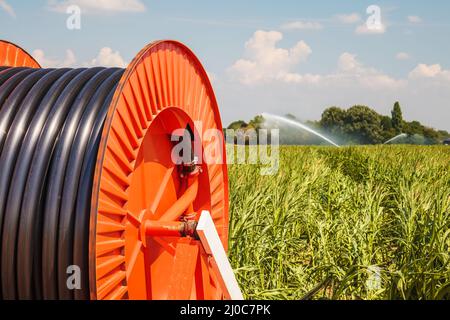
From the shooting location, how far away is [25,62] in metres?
3.49

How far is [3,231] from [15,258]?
0.12 m

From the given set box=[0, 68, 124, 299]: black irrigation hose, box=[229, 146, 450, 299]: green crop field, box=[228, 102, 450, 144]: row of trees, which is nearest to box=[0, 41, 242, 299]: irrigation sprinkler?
box=[0, 68, 124, 299]: black irrigation hose

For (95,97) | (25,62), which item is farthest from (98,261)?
(25,62)

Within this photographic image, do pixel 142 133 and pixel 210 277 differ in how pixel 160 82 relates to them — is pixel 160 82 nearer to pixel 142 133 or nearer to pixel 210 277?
pixel 142 133

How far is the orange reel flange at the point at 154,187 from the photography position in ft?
6.09

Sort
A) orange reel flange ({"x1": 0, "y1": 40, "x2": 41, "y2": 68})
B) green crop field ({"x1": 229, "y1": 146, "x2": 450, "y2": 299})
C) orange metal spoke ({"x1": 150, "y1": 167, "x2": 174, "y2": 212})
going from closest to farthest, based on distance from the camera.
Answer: orange metal spoke ({"x1": 150, "y1": 167, "x2": 174, "y2": 212})
orange reel flange ({"x1": 0, "y1": 40, "x2": 41, "y2": 68})
green crop field ({"x1": 229, "y1": 146, "x2": 450, "y2": 299})

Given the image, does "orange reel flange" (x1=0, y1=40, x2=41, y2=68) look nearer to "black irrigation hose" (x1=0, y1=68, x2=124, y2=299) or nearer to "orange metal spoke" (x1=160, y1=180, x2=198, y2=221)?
"black irrigation hose" (x1=0, y1=68, x2=124, y2=299)

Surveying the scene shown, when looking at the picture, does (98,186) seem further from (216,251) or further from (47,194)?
(216,251)

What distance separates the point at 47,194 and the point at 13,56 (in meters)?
1.77

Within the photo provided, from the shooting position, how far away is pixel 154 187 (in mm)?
2416

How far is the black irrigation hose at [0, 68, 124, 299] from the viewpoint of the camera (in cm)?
191

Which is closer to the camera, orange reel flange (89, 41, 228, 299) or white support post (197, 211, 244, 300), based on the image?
orange reel flange (89, 41, 228, 299)

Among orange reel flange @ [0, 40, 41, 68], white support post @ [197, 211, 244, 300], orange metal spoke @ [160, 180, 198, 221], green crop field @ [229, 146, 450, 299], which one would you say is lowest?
green crop field @ [229, 146, 450, 299]

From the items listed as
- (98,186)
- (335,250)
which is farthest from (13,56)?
(335,250)
